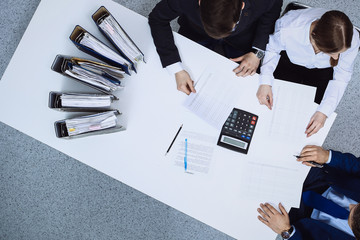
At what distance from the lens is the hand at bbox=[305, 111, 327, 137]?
111 centimetres

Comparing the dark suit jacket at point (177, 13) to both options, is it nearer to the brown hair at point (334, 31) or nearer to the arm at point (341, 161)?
the brown hair at point (334, 31)

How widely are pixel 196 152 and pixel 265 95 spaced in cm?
39

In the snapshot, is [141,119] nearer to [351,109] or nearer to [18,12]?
[18,12]

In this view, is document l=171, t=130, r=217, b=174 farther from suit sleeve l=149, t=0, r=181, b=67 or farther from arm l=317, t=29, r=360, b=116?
arm l=317, t=29, r=360, b=116

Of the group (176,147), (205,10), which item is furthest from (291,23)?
(176,147)

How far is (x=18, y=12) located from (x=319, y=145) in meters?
2.01

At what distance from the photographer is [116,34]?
104cm

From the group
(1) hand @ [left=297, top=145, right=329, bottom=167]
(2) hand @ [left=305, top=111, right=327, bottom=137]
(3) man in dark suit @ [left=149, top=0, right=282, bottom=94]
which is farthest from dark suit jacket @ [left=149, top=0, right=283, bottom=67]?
(1) hand @ [left=297, top=145, right=329, bottom=167]

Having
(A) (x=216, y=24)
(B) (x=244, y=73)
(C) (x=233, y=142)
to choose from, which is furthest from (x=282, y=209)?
(A) (x=216, y=24)

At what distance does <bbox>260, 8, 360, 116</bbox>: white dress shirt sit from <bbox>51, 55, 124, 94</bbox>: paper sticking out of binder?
64cm

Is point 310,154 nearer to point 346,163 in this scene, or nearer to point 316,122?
point 316,122

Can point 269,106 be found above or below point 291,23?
below

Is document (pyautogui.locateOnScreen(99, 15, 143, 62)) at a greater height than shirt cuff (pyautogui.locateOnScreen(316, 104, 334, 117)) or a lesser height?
greater

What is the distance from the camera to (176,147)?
44.5 inches
